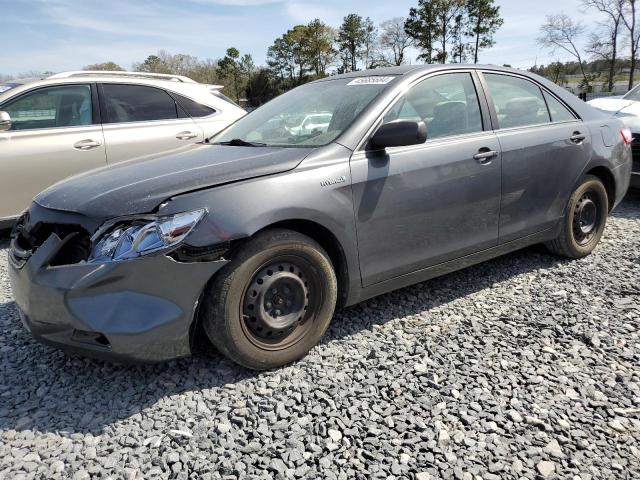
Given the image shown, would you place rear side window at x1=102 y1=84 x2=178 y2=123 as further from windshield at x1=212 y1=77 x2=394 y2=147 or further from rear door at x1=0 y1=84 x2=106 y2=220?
windshield at x1=212 y1=77 x2=394 y2=147

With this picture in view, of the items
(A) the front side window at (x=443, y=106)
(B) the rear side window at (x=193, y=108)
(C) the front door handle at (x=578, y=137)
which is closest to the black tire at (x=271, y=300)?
(A) the front side window at (x=443, y=106)

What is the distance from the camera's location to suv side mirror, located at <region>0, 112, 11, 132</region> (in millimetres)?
4859

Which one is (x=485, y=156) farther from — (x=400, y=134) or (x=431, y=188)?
(x=400, y=134)

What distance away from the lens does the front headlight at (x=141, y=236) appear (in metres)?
2.28

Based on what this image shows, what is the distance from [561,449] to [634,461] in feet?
0.88

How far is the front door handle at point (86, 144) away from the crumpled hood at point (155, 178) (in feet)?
8.32

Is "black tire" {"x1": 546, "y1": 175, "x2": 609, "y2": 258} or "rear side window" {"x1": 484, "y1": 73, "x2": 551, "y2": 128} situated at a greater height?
"rear side window" {"x1": 484, "y1": 73, "x2": 551, "y2": 128}

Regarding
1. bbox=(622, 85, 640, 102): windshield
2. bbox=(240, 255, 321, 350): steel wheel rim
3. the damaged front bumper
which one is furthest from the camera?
bbox=(622, 85, 640, 102): windshield

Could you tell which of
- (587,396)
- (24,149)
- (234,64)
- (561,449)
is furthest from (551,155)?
(234,64)

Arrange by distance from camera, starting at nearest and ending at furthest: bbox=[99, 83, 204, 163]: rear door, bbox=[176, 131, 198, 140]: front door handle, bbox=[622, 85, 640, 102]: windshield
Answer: bbox=[99, 83, 204, 163]: rear door
bbox=[176, 131, 198, 140]: front door handle
bbox=[622, 85, 640, 102]: windshield

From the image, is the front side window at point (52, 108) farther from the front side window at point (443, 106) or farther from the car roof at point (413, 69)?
the front side window at point (443, 106)

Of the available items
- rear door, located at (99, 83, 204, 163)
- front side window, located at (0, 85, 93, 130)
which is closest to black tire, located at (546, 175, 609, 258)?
rear door, located at (99, 83, 204, 163)

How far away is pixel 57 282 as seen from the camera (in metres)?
2.32

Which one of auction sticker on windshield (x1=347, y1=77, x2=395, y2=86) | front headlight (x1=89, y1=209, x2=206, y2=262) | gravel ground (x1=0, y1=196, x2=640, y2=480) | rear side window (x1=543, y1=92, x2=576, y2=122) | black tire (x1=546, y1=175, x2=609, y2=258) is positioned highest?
auction sticker on windshield (x1=347, y1=77, x2=395, y2=86)
